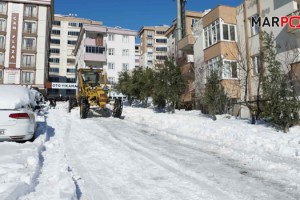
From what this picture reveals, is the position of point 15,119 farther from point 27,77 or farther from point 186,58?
point 27,77

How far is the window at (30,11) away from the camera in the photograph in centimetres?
5591

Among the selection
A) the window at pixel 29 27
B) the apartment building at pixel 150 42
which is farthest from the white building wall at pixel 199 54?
the apartment building at pixel 150 42

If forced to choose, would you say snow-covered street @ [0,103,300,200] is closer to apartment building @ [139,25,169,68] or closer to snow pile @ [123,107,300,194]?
snow pile @ [123,107,300,194]

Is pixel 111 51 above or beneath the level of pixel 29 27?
beneath

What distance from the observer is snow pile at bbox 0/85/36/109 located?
8.76 meters

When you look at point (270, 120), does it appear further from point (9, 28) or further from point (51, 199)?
point (9, 28)

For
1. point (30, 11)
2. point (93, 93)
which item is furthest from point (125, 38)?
point (93, 93)

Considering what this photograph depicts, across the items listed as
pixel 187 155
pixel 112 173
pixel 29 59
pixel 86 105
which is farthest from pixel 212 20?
pixel 29 59

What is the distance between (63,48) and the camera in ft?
271

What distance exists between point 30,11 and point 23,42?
6.63 metres

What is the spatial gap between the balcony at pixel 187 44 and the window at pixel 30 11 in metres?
36.3

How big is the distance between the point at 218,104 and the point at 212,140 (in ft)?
19.8

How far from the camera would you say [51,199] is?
14.3 ft
